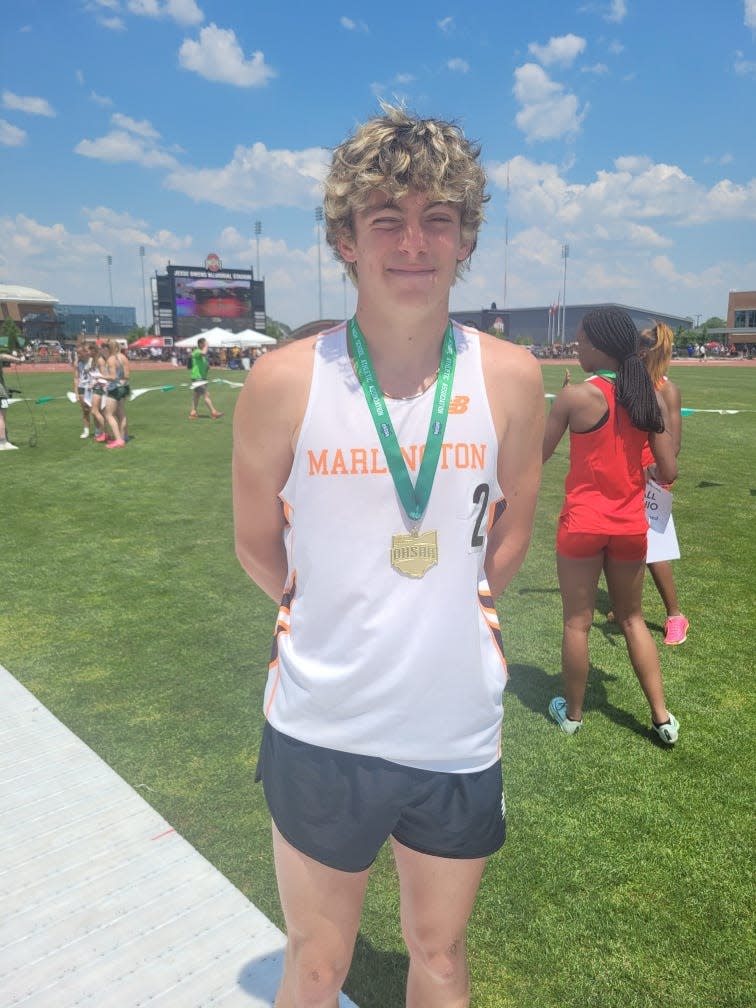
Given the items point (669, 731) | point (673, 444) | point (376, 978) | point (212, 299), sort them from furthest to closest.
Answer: point (212, 299)
point (673, 444)
point (669, 731)
point (376, 978)

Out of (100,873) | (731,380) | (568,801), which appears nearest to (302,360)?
(100,873)

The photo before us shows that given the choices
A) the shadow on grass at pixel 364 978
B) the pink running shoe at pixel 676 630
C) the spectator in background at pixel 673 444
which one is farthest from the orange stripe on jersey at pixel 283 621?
the pink running shoe at pixel 676 630

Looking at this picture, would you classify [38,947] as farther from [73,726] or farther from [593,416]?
[593,416]

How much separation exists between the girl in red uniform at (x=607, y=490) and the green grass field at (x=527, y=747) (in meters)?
0.44

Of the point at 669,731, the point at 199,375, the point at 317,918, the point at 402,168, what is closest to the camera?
the point at 402,168

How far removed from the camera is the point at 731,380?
32.0 meters

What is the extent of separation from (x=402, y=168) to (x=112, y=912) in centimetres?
260

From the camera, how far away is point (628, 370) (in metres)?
3.28

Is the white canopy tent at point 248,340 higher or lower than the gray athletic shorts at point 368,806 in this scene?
higher

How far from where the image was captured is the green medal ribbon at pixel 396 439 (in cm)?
140

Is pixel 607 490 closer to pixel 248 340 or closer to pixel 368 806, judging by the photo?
pixel 368 806

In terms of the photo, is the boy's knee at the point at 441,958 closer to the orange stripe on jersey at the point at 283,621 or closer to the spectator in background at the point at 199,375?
the orange stripe on jersey at the point at 283,621

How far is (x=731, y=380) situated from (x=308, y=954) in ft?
115

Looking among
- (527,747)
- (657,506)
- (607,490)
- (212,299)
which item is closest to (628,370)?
(607,490)
